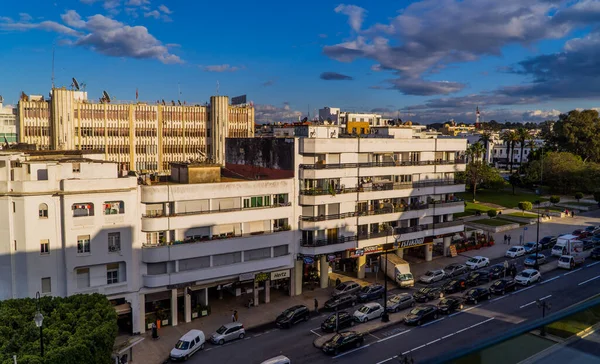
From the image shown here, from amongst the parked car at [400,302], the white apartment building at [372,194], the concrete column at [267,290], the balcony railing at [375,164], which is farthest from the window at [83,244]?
the parked car at [400,302]

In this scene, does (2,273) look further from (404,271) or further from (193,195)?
(404,271)

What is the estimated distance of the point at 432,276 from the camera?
51.9 metres

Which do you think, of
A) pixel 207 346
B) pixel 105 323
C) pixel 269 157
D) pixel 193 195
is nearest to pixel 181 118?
pixel 269 157

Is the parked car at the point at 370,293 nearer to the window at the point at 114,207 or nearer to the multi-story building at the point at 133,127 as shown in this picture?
the window at the point at 114,207

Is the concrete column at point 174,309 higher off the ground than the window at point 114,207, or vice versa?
the window at point 114,207

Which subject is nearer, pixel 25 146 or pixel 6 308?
pixel 6 308

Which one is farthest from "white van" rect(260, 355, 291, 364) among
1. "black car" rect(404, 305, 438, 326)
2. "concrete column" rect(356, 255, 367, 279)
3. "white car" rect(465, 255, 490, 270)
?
"white car" rect(465, 255, 490, 270)

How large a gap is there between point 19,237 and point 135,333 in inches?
453

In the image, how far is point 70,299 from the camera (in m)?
30.7

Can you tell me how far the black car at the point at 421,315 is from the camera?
40.6 m

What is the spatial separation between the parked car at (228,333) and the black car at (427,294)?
17591 millimetres

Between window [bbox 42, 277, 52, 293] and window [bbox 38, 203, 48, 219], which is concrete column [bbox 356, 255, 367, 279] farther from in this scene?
window [bbox 38, 203, 48, 219]

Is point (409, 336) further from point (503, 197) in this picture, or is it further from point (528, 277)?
point (503, 197)

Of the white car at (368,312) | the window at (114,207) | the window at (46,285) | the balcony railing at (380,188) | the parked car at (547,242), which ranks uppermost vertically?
the balcony railing at (380,188)
